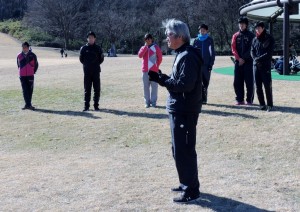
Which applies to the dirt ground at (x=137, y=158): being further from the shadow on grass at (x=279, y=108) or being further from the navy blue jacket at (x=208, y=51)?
the navy blue jacket at (x=208, y=51)

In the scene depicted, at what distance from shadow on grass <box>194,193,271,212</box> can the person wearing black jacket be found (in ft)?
0.64

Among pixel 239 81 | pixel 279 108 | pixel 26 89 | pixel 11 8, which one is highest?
Result: pixel 11 8

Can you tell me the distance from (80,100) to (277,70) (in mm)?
9198

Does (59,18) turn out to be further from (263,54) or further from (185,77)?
(185,77)

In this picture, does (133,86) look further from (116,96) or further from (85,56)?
(85,56)

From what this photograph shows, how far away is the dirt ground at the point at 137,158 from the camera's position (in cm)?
497

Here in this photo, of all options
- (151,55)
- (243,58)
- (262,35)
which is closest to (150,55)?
(151,55)

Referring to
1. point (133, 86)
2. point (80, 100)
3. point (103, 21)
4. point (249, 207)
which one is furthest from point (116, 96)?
point (103, 21)

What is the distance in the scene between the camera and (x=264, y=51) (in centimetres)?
941

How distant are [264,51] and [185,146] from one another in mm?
5345

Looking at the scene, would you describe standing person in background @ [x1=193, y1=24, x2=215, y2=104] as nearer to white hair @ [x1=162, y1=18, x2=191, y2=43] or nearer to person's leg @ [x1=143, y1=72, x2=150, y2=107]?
person's leg @ [x1=143, y1=72, x2=150, y2=107]

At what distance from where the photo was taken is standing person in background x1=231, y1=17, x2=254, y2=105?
33.6 ft

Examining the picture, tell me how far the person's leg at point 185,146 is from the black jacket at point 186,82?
10cm

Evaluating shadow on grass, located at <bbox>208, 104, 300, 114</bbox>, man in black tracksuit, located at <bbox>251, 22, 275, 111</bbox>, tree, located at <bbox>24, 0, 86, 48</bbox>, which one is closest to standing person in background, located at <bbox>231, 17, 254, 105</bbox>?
shadow on grass, located at <bbox>208, 104, 300, 114</bbox>
